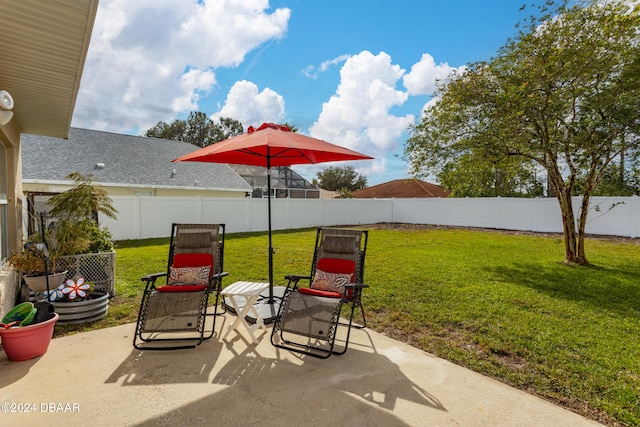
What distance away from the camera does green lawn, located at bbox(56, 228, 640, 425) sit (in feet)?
9.53

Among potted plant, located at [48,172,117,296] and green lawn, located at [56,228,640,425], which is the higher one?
potted plant, located at [48,172,117,296]

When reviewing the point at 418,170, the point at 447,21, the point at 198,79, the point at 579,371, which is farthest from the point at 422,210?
the point at 579,371

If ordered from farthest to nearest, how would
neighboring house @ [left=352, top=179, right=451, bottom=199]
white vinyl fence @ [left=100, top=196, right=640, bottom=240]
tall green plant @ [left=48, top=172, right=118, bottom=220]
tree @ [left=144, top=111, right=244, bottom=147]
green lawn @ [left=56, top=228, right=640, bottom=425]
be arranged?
tree @ [left=144, top=111, right=244, bottom=147] → neighboring house @ [left=352, top=179, right=451, bottom=199] → white vinyl fence @ [left=100, top=196, right=640, bottom=240] → tall green plant @ [left=48, top=172, right=118, bottom=220] → green lawn @ [left=56, top=228, right=640, bottom=425]

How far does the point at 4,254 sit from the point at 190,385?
13.1 feet

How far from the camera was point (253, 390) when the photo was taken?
8.76ft

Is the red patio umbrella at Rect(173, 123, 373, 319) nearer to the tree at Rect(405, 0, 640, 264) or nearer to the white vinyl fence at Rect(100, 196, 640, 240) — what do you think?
the tree at Rect(405, 0, 640, 264)

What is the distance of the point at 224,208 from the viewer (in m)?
14.6

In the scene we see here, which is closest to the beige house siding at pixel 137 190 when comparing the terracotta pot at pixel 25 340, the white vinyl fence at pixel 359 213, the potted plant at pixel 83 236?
the white vinyl fence at pixel 359 213

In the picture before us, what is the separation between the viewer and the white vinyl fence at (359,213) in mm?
12562

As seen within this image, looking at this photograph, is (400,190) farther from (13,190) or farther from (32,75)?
(32,75)

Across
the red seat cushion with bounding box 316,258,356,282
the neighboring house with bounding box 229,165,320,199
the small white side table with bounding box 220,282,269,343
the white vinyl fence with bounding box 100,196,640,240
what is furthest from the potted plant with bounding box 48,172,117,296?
the neighboring house with bounding box 229,165,320,199

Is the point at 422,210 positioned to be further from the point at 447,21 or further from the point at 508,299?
the point at 508,299

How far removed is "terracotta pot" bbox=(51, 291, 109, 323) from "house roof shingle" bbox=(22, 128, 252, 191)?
1136 cm

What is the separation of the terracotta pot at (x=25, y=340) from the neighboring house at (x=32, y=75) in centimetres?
64
